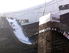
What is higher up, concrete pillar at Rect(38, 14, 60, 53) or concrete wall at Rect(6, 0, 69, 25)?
concrete pillar at Rect(38, 14, 60, 53)

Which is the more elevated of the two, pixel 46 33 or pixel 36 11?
pixel 46 33

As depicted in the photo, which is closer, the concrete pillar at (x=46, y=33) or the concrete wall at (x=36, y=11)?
the concrete pillar at (x=46, y=33)

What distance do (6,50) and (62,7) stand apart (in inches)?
359

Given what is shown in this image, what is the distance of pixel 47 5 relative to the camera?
722 inches

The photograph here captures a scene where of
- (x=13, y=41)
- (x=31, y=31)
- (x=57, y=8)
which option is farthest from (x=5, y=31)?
(x=57, y=8)

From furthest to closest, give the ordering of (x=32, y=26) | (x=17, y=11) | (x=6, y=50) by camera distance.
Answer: (x=17, y=11), (x=32, y=26), (x=6, y=50)

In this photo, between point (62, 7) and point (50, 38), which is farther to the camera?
point (62, 7)

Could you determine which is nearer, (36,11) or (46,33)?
(46,33)

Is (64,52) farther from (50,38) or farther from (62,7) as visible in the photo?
(62,7)

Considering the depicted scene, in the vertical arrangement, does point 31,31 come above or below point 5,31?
below

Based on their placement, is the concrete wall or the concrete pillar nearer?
the concrete pillar

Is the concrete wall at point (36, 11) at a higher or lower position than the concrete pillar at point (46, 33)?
lower

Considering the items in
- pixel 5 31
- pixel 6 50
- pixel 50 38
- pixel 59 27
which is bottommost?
pixel 6 50

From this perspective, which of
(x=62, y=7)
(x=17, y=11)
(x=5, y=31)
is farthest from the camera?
(x=17, y=11)
